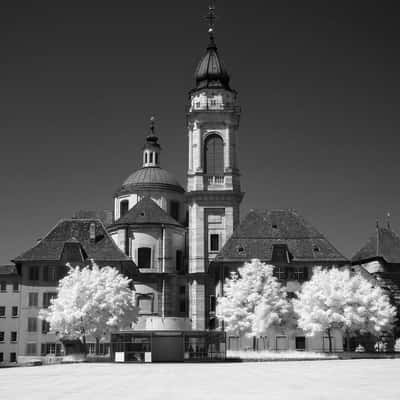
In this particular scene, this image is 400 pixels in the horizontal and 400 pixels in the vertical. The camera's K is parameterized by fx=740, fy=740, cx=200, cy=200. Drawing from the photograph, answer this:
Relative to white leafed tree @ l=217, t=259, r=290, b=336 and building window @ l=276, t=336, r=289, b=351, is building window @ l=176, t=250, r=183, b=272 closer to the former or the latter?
white leafed tree @ l=217, t=259, r=290, b=336

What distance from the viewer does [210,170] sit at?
86.6 m

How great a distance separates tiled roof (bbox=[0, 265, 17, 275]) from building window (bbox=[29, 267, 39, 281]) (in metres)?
2.91

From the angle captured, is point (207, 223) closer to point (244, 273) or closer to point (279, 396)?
point (244, 273)

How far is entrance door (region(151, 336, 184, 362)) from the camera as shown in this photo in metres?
62.6

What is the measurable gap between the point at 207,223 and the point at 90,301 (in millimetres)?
21246

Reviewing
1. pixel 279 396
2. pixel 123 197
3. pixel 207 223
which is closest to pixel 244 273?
pixel 207 223

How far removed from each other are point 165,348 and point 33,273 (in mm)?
22966

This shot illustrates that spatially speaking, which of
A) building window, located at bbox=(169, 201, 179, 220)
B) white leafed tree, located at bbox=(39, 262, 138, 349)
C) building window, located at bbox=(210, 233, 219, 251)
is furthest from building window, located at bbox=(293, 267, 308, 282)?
building window, located at bbox=(169, 201, 179, 220)

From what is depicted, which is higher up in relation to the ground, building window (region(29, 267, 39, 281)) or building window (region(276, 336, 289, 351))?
building window (region(29, 267, 39, 281))

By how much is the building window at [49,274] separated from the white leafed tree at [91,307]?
832 centimetres

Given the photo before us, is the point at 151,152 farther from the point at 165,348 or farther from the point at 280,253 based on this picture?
the point at 165,348

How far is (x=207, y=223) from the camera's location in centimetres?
8481

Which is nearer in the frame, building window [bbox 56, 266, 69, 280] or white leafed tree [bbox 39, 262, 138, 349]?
white leafed tree [bbox 39, 262, 138, 349]

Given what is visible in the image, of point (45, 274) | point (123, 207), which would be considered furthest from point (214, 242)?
point (45, 274)
